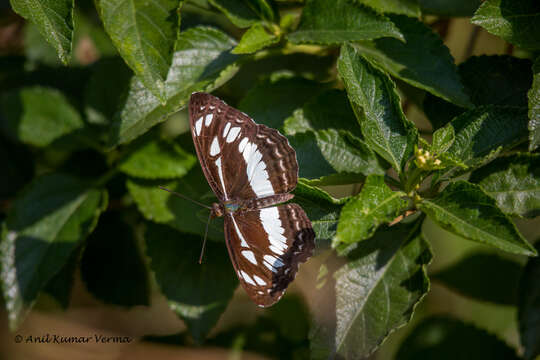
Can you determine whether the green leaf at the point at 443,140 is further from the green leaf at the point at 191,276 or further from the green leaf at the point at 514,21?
the green leaf at the point at 191,276

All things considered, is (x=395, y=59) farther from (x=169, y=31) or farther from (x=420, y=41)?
(x=169, y=31)

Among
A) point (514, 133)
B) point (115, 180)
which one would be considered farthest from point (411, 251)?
point (115, 180)

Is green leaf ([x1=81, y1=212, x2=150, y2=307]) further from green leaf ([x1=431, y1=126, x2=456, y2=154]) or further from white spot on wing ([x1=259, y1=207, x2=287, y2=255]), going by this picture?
green leaf ([x1=431, y1=126, x2=456, y2=154])

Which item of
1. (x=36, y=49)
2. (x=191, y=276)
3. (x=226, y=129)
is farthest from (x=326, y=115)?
(x=36, y=49)

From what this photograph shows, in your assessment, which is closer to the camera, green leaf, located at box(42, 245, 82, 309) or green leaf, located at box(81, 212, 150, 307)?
green leaf, located at box(42, 245, 82, 309)

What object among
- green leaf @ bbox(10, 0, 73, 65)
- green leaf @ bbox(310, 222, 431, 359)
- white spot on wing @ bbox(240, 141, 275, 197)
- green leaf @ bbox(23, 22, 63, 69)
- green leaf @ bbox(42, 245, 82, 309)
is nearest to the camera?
green leaf @ bbox(10, 0, 73, 65)

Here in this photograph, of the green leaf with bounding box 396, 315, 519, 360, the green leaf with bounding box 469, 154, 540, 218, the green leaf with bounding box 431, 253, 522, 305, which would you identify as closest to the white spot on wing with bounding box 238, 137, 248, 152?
the green leaf with bounding box 469, 154, 540, 218

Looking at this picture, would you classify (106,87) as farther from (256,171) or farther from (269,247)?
(269,247)
